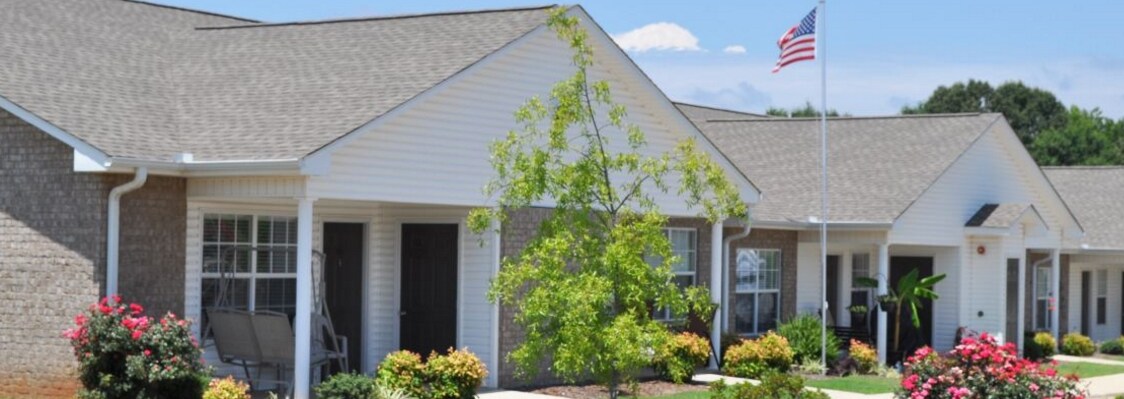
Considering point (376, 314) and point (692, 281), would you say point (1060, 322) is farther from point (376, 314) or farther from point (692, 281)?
point (376, 314)

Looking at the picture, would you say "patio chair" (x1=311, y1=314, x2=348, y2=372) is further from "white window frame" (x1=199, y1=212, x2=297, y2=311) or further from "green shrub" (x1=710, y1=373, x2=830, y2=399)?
"green shrub" (x1=710, y1=373, x2=830, y2=399)

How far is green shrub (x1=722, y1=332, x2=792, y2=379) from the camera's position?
82.2ft

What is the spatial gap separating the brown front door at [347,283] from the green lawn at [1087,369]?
13.4 metres

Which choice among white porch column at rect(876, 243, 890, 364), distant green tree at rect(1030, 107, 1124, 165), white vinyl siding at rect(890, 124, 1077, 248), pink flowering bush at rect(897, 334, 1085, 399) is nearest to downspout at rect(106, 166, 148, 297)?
pink flowering bush at rect(897, 334, 1085, 399)

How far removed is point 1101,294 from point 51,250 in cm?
3132

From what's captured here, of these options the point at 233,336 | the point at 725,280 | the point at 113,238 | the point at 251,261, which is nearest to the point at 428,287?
the point at 251,261

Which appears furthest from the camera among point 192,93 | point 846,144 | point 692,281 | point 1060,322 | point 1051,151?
point 1051,151

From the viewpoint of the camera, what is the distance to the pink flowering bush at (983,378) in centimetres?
1648

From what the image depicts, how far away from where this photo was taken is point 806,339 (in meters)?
27.6

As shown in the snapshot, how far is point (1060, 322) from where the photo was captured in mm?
38875

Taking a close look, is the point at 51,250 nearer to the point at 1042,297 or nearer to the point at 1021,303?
the point at 1021,303

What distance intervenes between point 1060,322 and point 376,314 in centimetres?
2252

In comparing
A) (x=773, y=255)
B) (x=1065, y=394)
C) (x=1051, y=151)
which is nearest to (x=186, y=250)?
(x=1065, y=394)

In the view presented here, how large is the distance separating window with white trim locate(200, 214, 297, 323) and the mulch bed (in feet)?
11.6
